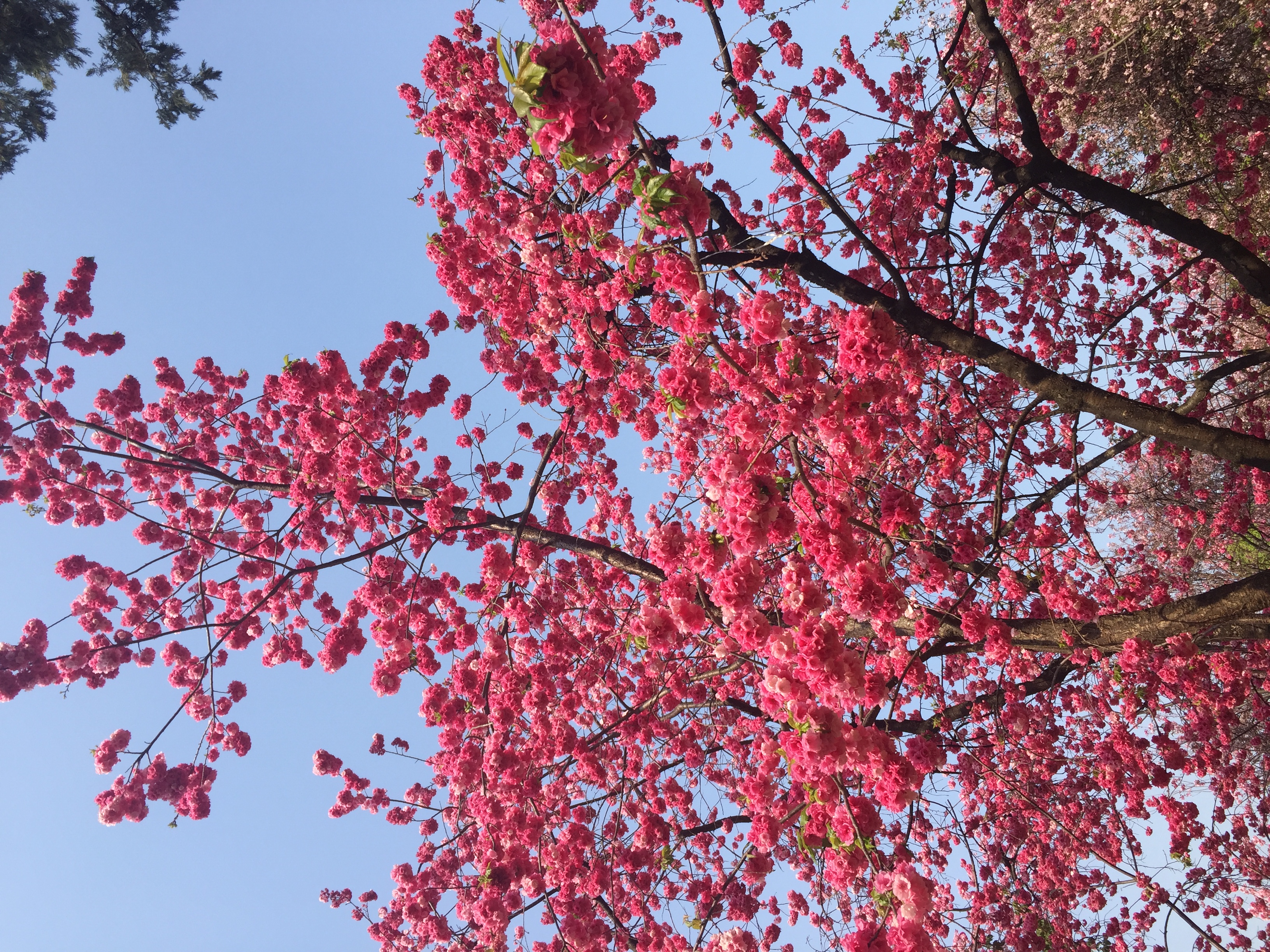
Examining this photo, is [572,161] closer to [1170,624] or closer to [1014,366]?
[1014,366]

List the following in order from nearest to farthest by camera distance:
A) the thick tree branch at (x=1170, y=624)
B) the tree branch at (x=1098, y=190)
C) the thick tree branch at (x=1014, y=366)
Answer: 1. the thick tree branch at (x=1170, y=624)
2. the thick tree branch at (x=1014, y=366)
3. the tree branch at (x=1098, y=190)

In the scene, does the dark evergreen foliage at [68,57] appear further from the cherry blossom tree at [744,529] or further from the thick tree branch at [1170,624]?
the thick tree branch at [1170,624]

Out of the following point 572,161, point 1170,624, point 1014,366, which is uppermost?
point 1014,366

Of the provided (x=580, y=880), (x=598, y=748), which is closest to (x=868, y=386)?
(x=598, y=748)

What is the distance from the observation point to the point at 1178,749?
6.98 metres

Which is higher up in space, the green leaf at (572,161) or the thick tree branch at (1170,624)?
the green leaf at (572,161)

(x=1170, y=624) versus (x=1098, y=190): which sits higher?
(x=1098, y=190)

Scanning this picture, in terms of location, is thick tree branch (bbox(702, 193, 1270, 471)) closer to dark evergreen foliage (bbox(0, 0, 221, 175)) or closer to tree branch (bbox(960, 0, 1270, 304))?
tree branch (bbox(960, 0, 1270, 304))

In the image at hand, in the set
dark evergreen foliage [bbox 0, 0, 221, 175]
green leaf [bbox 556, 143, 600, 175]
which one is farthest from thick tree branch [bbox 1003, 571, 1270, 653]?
dark evergreen foliage [bbox 0, 0, 221, 175]

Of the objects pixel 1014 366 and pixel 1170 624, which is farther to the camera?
pixel 1014 366

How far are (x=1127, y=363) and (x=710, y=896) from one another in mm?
7399

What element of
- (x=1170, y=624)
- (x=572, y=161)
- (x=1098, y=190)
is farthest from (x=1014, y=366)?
(x=572, y=161)

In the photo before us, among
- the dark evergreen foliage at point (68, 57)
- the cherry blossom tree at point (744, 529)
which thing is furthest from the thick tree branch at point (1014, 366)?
the dark evergreen foliage at point (68, 57)

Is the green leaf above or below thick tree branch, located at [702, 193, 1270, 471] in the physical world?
below
